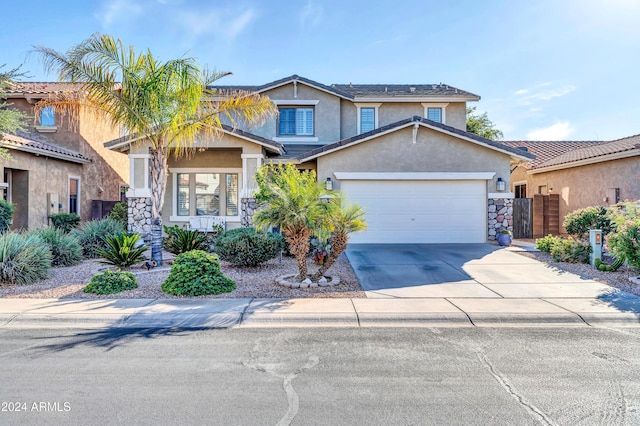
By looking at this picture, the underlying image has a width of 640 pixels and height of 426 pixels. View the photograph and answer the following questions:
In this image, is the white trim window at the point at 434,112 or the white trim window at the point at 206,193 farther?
the white trim window at the point at 434,112

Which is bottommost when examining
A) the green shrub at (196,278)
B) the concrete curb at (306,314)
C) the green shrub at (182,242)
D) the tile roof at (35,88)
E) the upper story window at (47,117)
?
the concrete curb at (306,314)

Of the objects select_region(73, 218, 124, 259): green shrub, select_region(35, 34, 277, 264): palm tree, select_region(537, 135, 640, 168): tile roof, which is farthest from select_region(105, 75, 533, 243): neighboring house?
select_region(537, 135, 640, 168): tile roof

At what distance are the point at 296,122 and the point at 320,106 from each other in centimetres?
130

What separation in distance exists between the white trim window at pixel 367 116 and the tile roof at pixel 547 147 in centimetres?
859

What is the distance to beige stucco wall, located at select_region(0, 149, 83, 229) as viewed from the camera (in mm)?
14539

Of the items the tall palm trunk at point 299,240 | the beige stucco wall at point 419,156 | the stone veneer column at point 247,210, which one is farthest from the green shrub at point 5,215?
the beige stucco wall at point 419,156

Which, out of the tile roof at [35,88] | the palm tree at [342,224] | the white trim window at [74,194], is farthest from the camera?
the white trim window at [74,194]

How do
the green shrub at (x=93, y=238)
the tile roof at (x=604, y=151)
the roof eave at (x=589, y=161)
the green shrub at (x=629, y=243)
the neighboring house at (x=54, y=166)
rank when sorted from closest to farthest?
the green shrub at (x=629, y=243) < the green shrub at (x=93, y=238) < the roof eave at (x=589, y=161) < the neighboring house at (x=54, y=166) < the tile roof at (x=604, y=151)

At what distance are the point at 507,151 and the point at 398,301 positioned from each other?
9.63 metres

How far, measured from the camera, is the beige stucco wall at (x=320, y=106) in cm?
1794

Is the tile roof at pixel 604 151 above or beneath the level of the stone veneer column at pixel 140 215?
above

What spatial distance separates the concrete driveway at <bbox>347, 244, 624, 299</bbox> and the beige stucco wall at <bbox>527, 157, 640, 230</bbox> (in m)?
5.90

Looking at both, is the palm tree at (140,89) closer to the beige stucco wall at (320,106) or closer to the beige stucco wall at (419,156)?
the beige stucco wall at (419,156)

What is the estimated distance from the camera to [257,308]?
6785 millimetres
